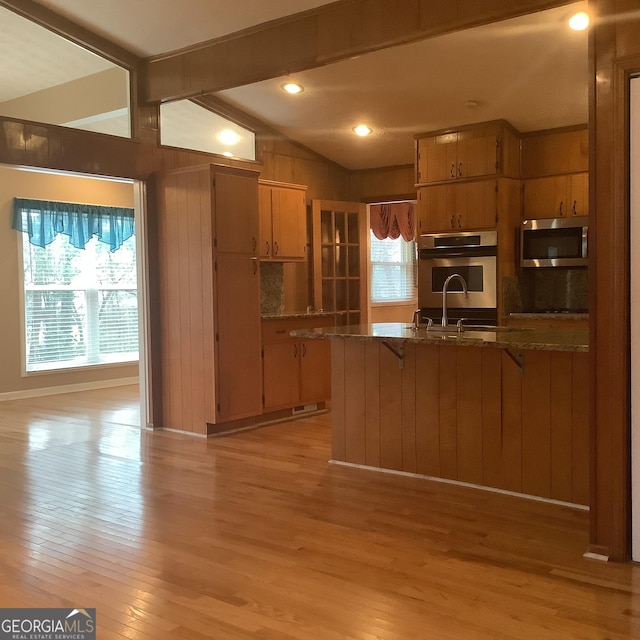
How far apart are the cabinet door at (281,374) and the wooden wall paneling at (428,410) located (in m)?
1.97

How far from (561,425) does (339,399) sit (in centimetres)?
145

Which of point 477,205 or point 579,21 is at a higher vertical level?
point 579,21

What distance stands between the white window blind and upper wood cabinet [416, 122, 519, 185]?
3.89 metres

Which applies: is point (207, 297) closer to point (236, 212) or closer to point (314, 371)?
point (236, 212)

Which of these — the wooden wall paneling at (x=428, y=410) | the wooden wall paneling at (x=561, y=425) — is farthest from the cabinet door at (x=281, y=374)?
the wooden wall paneling at (x=561, y=425)

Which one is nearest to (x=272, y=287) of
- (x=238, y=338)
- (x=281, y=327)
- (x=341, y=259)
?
(x=281, y=327)

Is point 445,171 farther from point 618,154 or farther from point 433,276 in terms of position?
point 618,154

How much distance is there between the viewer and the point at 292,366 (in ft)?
20.2

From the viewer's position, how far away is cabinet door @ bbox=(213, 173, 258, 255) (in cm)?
546

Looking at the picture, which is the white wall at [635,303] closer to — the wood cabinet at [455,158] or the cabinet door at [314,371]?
the wood cabinet at [455,158]

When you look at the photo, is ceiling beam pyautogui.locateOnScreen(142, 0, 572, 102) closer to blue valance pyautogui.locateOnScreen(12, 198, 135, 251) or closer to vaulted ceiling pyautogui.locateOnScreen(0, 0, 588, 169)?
vaulted ceiling pyautogui.locateOnScreen(0, 0, 588, 169)

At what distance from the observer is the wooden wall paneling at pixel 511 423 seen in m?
3.86

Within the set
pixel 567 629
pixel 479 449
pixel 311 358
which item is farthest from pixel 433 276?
pixel 567 629

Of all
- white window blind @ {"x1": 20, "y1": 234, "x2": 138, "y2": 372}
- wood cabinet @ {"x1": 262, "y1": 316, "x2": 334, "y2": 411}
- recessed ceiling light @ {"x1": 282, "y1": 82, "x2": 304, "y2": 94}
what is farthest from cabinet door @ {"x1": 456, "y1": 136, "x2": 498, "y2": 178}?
white window blind @ {"x1": 20, "y1": 234, "x2": 138, "y2": 372}
